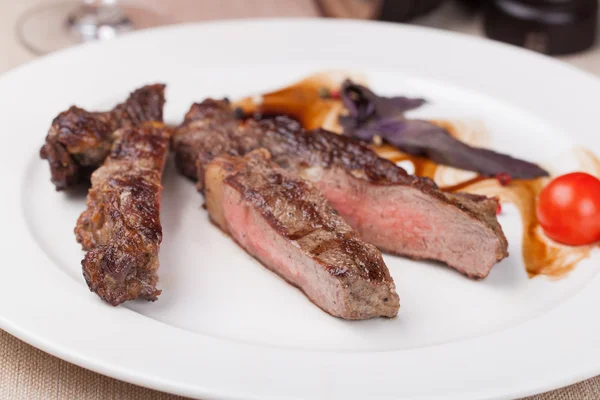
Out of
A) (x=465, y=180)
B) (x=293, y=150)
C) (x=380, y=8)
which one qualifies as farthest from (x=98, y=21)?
(x=465, y=180)

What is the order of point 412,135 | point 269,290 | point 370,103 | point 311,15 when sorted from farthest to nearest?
point 311,15
point 370,103
point 412,135
point 269,290

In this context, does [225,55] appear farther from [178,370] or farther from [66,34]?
[178,370]

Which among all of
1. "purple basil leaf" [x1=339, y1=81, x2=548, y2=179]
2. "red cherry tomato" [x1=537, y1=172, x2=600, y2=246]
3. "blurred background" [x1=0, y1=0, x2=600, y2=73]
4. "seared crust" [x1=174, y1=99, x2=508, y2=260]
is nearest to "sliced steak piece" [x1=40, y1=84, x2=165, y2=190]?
"seared crust" [x1=174, y1=99, x2=508, y2=260]

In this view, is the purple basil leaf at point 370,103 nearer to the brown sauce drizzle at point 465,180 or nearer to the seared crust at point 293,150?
the brown sauce drizzle at point 465,180

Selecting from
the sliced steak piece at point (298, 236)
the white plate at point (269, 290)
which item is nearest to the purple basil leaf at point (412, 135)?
the white plate at point (269, 290)

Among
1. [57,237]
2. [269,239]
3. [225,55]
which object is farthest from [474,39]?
[57,237]

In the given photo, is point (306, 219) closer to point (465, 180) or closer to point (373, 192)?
point (373, 192)

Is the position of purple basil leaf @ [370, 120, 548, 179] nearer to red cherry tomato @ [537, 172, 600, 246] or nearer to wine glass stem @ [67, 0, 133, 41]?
red cherry tomato @ [537, 172, 600, 246]
